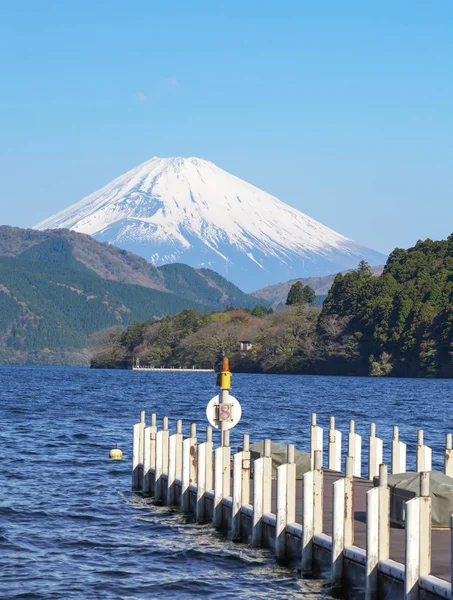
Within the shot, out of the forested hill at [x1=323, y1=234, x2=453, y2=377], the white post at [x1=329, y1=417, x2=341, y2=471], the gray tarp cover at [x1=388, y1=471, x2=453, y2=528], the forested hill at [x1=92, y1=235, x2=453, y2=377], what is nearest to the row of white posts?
the white post at [x1=329, y1=417, x2=341, y2=471]

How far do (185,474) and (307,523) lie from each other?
7670 millimetres

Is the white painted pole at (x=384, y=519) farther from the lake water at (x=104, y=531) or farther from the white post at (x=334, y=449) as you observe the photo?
the white post at (x=334, y=449)

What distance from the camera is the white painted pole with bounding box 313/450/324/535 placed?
2028cm

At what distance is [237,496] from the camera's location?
2409 cm

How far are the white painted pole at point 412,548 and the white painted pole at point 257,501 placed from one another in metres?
5.90

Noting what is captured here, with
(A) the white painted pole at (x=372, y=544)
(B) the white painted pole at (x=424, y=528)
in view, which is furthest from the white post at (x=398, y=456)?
(B) the white painted pole at (x=424, y=528)

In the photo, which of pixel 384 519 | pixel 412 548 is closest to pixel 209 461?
pixel 384 519

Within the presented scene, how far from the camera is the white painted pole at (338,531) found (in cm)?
1914

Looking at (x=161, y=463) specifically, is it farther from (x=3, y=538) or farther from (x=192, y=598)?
(x=192, y=598)

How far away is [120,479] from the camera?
36.4m

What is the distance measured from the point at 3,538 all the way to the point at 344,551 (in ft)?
32.3

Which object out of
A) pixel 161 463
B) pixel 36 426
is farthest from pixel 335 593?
pixel 36 426

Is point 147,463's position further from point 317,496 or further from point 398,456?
point 317,496

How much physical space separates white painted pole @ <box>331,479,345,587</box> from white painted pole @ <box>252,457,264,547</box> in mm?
3238
